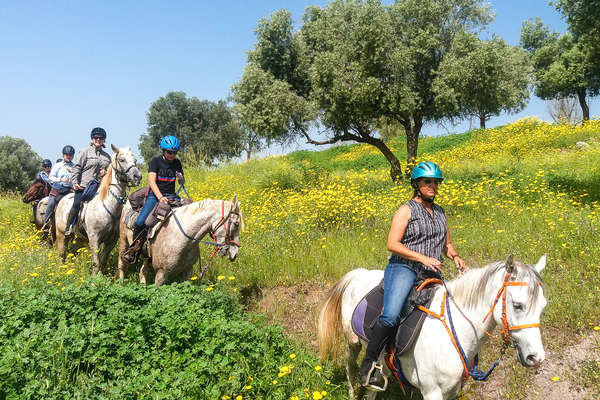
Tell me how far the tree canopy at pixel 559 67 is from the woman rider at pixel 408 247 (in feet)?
110

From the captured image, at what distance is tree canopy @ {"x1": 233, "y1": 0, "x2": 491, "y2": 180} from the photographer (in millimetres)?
13008

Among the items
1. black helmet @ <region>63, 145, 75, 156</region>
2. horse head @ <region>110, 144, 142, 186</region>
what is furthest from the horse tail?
black helmet @ <region>63, 145, 75, 156</region>

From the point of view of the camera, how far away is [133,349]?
4414 millimetres

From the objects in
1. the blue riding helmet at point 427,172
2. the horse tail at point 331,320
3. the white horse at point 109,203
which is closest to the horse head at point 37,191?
the white horse at point 109,203

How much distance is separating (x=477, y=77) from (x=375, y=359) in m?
12.0

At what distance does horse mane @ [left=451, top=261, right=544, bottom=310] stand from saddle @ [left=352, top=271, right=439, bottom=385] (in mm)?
267

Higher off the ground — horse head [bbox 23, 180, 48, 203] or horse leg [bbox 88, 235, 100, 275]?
horse head [bbox 23, 180, 48, 203]

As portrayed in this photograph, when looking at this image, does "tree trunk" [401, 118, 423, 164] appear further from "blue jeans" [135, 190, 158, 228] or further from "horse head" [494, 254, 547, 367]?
"horse head" [494, 254, 547, 367]

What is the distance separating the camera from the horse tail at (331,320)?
180 inches

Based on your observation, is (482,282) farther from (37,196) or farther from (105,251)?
(37,196)

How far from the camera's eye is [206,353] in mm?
4383

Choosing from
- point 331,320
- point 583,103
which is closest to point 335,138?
point 331,320

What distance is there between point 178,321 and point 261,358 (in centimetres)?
120

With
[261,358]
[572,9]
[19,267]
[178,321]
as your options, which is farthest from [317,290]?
[572,9]
